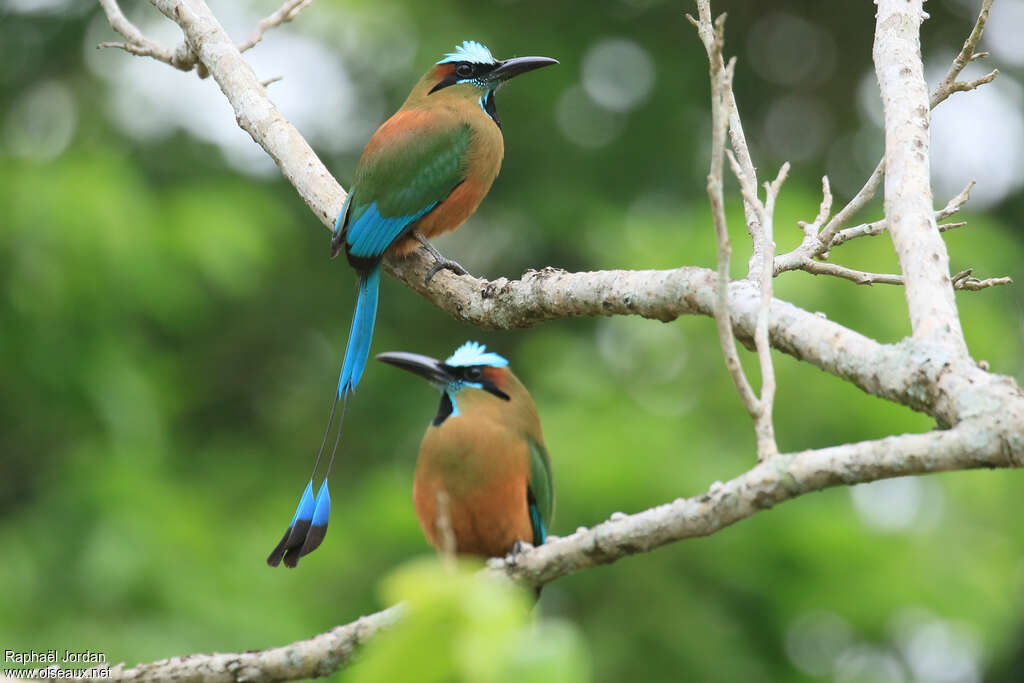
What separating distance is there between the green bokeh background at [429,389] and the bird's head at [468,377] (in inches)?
66.5

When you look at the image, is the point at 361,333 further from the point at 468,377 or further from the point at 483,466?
the point at 483,466

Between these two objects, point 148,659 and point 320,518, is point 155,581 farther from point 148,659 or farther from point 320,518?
point 320,518

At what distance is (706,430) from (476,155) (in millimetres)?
2127

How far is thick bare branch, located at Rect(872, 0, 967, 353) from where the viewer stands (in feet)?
6.24

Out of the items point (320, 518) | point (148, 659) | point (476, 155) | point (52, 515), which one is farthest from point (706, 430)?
point (52, 515)

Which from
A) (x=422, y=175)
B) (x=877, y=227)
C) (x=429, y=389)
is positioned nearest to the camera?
(x=877, y=227)

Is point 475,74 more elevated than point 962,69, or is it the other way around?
point 962,69

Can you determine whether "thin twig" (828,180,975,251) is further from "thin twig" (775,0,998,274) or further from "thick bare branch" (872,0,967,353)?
"thick bare branch" (872,0,967,353)

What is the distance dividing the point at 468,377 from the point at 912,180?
5.46 feet

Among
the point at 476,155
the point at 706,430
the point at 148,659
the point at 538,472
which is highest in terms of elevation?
the point at 476,155

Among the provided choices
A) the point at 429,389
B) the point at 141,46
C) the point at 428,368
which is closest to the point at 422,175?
the point at 428,368

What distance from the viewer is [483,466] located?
3312 mm

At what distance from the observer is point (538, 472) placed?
345 centimetres

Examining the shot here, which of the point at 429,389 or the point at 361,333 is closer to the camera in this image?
the point at 361,333
